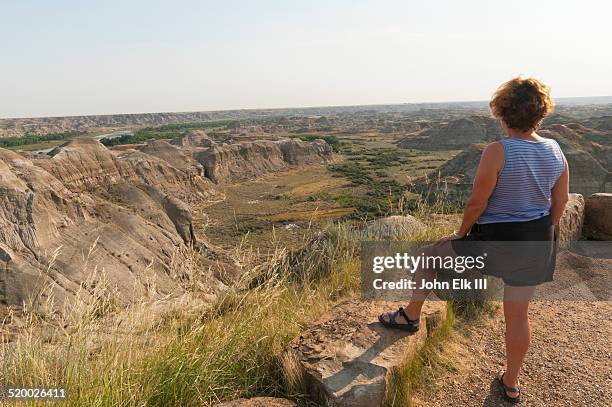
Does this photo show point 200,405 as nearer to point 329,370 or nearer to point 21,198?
point 329,370

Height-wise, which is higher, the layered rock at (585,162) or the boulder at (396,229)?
the boulder at (396,229)

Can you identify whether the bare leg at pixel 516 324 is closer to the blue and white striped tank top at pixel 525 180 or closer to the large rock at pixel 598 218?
the blue and white striped tank top at pixel 525 180

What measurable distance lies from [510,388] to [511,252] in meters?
1.06

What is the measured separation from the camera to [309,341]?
3.29 metres

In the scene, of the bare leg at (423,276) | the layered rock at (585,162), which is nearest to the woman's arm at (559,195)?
the bare leg at (423,276)

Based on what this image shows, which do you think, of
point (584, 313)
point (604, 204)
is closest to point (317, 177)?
point (604, 204)

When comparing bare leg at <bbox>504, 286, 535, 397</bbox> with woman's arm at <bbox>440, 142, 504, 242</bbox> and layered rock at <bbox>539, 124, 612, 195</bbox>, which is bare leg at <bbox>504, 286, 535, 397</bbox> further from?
layered rock at <bbox>539, 124, 612, 195</bbox>

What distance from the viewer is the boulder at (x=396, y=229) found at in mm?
5889

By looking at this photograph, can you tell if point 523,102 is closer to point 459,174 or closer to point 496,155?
point 496,155

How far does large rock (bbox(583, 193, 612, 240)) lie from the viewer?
7.24 metres

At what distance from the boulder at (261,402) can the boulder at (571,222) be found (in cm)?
558

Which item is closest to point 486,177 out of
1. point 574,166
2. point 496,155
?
point 496,155

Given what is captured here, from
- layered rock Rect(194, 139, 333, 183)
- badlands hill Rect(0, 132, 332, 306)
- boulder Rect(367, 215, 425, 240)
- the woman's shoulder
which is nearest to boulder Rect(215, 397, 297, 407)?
badlands hill Rect(0, 132, 332, 306)

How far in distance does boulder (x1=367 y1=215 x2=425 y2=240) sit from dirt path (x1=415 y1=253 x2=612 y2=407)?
69.8 inches
